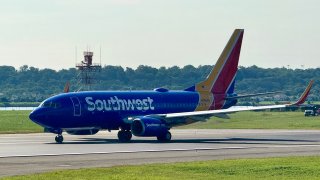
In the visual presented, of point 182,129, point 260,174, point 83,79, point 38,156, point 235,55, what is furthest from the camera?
point 83,79

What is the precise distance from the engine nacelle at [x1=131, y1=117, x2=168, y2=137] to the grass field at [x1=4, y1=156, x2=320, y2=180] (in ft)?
67.7

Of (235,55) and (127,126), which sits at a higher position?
(235,55)

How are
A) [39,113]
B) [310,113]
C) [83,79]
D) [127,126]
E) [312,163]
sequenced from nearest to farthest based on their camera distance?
[312,163] → [39,113] → [127,126] → [310,113] → [83,79]

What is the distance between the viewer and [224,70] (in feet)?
234

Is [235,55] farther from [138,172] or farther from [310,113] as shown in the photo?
[310,113]

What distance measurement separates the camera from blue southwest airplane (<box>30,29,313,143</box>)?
6078cm

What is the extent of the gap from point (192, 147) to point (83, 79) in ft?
251

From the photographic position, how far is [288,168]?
3716 cm

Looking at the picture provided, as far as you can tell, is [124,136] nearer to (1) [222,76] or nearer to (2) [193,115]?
(2) [193,115]

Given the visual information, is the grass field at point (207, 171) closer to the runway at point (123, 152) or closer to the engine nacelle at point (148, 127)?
the runway at point (123, 152)

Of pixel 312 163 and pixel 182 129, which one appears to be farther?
pixel 182 129

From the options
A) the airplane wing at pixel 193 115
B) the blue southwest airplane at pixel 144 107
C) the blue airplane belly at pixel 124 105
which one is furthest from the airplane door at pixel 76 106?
the airplane wing at pixel 193 115

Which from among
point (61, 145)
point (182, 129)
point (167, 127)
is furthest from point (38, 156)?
point (182, 129)

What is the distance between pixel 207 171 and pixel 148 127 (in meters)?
25.0
